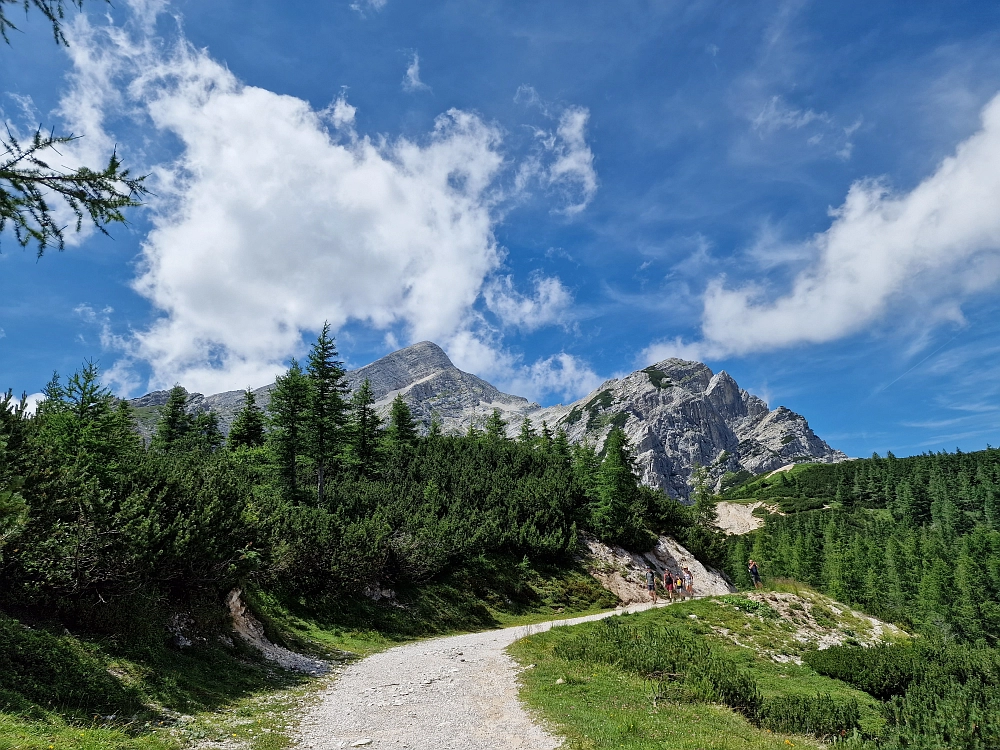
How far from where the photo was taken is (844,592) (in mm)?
80000

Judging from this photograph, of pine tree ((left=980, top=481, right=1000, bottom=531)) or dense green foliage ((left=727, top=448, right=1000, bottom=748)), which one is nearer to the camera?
dense green foliage ((left=727, top=448, right=1000, bottom=748))

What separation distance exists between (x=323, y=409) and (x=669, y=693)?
2848cm

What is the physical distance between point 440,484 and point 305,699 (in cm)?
3035

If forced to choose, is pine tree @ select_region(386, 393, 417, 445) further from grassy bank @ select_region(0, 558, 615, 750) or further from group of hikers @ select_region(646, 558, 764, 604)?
grassy bank @ select_region(0, 558, 615, 750)

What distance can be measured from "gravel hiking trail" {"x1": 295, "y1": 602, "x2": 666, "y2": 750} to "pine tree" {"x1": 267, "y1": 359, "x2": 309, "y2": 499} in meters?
18.0

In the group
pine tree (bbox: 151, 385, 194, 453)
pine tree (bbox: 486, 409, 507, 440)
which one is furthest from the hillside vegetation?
pine tree (bbox: 486, 409, 507, 440)

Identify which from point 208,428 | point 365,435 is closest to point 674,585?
point 365,435

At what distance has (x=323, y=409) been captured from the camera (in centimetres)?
3519

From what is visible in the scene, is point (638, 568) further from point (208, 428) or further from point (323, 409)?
point (208, 428)

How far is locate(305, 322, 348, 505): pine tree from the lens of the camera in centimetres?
3441

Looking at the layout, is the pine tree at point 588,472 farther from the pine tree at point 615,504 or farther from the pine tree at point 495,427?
the pine tree at point 495,427

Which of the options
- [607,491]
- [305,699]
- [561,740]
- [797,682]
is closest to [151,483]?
[305,699]

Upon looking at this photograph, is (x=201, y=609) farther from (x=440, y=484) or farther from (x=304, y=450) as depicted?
(x=440, y=484)

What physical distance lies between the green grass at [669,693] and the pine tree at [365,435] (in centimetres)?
2836
